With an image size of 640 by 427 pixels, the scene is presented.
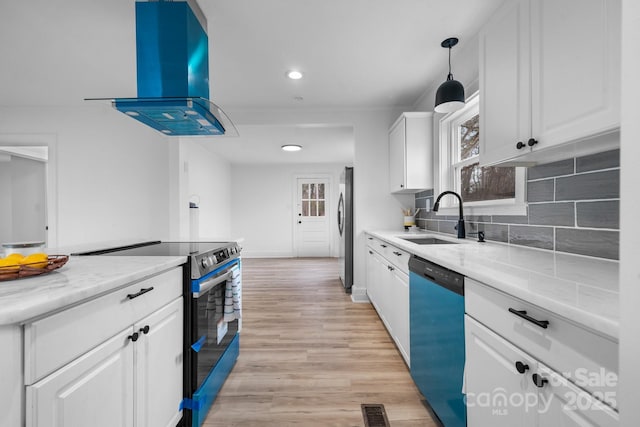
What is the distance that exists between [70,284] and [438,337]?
149 cm

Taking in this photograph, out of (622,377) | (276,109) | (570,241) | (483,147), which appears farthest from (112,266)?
(276,109)

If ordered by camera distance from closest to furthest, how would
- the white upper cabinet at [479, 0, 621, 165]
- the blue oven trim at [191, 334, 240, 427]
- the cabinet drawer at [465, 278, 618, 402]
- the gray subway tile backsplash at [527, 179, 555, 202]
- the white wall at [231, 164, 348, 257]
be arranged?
the cabinet drawer at [465, 278, 618, 402], the white upper cabinet at [479, 0, 621, 165], the blue oven trim at [191, 334, 240, 427], the gray subway tile backsplash at [527, 179, 555, 202], the white wall at [231, 164, 348, 257]

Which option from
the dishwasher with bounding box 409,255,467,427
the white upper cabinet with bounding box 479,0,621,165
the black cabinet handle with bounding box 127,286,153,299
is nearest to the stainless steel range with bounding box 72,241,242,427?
the black cabinet handle with bounding box 127,286,153,299

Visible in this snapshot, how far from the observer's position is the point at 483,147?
65.0 inches

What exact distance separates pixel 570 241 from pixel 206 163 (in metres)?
5.60

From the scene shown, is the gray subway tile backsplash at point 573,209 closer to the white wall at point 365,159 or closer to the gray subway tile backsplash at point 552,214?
the gray subway tile backsplash at point 552,214

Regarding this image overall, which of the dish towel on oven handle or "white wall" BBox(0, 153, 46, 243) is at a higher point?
"white wall" BBox(0, 153, 46, 243)

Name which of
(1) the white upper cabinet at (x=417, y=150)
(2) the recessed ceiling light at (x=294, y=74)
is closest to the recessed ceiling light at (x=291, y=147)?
(2) the recessed ceiling light at (x=294, y=74)

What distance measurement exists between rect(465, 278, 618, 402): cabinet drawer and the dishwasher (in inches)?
9.0

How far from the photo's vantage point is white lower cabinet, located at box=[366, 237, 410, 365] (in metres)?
2.05

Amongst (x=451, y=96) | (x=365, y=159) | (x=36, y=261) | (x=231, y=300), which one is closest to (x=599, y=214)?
(x=451, y=96)

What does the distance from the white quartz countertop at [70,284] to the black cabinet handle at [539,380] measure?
51.0 inches

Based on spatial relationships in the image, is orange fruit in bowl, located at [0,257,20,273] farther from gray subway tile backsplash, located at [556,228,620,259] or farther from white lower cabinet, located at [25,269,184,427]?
gray subway tile backsplash, located at [556,228,620,259]

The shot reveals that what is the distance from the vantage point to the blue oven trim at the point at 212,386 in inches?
58.9
